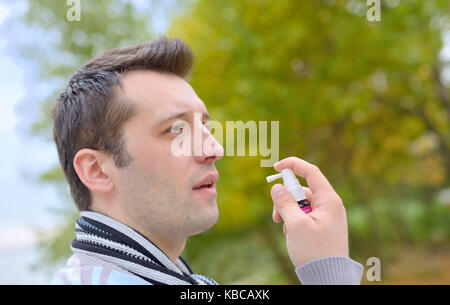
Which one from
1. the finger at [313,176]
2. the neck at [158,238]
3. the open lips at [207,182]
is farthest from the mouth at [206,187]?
the finger at [313,176]

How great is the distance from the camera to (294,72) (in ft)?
18.7

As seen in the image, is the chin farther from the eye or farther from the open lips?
the eye

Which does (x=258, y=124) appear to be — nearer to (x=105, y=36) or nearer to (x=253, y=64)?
(x=253, y=64)

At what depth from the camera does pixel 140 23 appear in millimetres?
7570

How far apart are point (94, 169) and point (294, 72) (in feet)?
15.3

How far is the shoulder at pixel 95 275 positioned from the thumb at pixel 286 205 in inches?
16.3

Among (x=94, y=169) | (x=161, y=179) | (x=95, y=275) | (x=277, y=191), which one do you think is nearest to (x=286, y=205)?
(x=277, y=191)

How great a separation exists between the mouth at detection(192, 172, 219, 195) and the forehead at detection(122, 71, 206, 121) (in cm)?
23

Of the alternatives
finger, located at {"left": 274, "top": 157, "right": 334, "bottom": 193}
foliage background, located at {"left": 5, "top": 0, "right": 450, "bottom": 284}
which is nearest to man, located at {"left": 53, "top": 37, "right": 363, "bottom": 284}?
finger, located at {"left": 274, "top": 157, "right": 334, "bottom": 193}

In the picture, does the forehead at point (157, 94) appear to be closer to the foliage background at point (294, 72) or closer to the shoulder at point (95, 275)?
the shoulder at point (95, 275)

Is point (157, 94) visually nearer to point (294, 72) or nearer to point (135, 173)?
point (135, 173)
